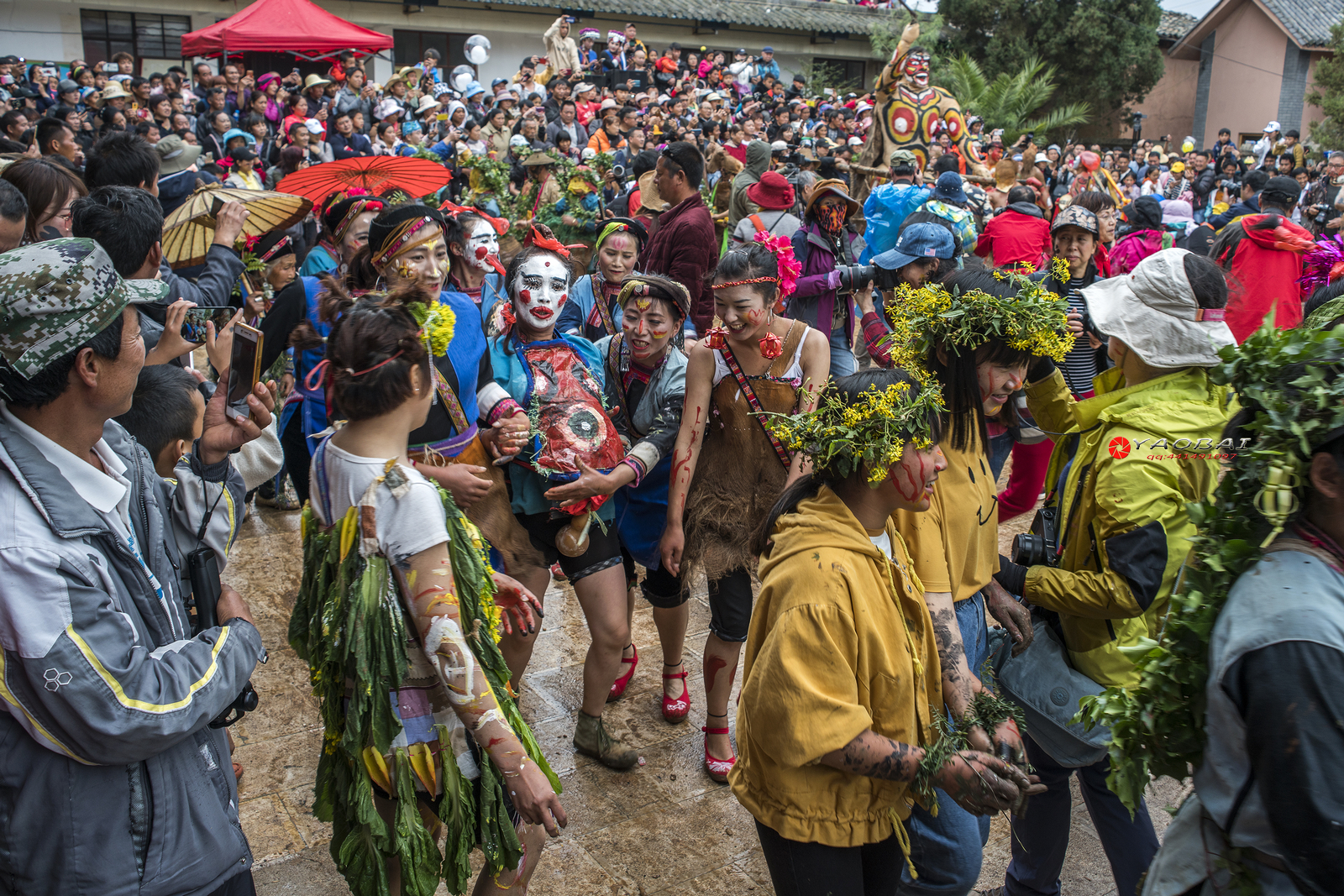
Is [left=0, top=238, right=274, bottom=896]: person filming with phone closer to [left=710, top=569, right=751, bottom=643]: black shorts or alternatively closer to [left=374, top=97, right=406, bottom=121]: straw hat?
[left=710, top=569, right=751, bottom=643]: black shorts

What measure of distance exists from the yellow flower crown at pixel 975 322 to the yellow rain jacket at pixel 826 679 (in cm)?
82

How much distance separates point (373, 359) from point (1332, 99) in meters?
28.7

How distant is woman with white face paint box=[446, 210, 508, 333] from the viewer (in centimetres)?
434

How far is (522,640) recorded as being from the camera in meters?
3.72

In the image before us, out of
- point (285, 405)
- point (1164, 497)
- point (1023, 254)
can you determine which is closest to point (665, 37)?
point (1023, 254)

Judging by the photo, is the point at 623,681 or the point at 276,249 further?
the point at 276,249

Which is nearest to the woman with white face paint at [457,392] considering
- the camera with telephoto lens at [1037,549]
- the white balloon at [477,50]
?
the camera with telephoto lens at [1037,549]

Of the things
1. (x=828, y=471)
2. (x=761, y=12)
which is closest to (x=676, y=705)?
(x=828, y=471)

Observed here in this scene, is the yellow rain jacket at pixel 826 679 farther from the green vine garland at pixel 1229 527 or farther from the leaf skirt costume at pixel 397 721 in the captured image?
the leaf skirt costume at pixel 397 721

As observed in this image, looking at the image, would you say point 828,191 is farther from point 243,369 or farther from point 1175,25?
point 1175,25

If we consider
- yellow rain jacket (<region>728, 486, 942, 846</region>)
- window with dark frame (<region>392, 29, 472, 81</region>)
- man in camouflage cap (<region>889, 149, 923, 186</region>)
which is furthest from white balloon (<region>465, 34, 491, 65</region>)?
yellow rain jacket (<region>728, 486, 942, 846</region>)

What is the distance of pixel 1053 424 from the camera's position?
3566 mm

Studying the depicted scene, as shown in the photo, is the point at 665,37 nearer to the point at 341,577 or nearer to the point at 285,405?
the point at 285,405

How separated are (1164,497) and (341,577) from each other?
7.36 ft
